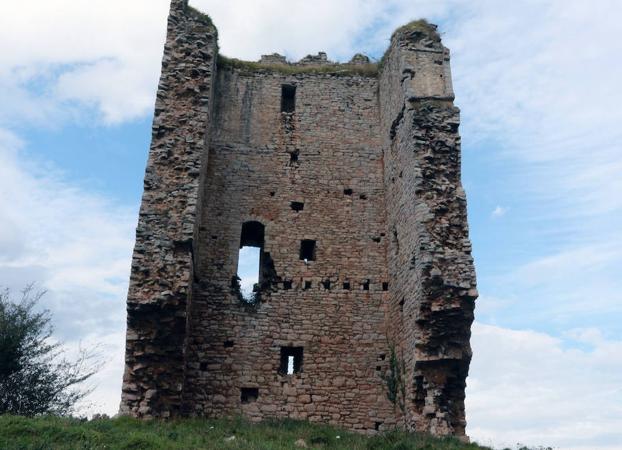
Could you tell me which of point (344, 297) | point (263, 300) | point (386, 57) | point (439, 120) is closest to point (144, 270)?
point (263, 300)

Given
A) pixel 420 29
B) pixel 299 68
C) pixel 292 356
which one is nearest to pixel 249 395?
pixel 292 356

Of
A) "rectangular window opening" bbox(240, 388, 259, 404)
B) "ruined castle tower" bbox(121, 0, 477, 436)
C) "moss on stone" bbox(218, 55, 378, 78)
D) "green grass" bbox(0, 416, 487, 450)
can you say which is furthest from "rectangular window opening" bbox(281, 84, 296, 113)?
"green grass" bbox(0, 416, 487, 450)

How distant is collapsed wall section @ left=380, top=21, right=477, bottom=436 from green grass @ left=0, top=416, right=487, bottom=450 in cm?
111

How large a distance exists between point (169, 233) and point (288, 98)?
523 centimetres

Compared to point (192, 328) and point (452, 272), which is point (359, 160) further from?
point (192, 328)

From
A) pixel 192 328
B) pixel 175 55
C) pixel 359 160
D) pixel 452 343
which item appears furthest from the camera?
pixel 359 160

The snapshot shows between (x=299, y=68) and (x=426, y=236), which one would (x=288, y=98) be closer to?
(x=299, y=68)

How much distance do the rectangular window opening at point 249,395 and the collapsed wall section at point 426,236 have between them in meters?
2.63

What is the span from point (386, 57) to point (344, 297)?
18.6 ft

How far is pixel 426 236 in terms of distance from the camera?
11789 mm

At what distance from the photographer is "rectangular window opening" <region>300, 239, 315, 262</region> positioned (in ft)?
44.7

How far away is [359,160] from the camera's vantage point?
47.9 feet

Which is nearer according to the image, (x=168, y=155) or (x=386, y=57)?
(x=168, y=155)

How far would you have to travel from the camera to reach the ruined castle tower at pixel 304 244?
11.3m
